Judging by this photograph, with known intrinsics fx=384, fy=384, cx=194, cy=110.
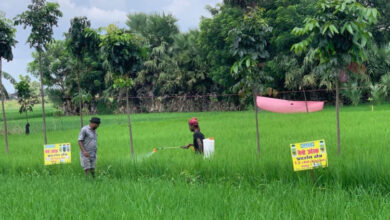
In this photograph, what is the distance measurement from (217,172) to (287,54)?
79.8ft

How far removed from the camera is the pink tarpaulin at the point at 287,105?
74.1ft

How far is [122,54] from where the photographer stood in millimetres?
9359

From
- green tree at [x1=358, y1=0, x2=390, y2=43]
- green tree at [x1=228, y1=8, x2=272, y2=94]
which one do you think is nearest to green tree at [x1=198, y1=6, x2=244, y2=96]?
green tree at [x1=358, y1=0, x2=390, y2=43]

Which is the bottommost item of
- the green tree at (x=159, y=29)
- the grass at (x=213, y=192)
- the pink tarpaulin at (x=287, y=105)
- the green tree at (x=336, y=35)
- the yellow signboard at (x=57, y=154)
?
the grass at (x=213, y=192)

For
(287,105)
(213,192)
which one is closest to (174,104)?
(287,105)

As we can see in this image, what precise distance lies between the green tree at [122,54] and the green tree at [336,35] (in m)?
4.25

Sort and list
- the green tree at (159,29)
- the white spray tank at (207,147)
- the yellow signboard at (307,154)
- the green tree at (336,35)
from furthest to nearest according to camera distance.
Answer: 1. the green tree at (159,29)
2. the white spray tank at (207,147)
3. the green tree at (336,35)
4. the yellow signboard at (307,154)

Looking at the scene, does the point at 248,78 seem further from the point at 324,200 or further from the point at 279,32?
the point at 279,32

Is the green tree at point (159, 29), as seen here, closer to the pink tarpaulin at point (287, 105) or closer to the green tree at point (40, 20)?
the pink tarpaulin at point (287, 105)

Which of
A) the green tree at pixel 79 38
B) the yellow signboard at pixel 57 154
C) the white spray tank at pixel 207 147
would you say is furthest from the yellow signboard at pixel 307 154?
the green tree at pixel 79 38

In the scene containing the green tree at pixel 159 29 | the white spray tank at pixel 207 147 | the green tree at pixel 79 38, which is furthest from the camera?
the green tree at pixel 159 29

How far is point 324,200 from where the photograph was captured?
170 inches

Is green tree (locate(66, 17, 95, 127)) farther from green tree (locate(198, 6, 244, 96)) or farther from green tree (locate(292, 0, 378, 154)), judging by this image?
green tree (locate(198, 6, 244, 96))

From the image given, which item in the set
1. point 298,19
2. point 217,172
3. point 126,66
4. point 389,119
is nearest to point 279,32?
point 298,19
